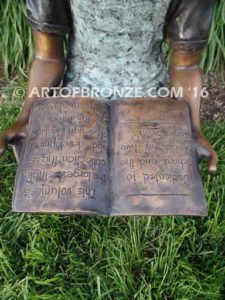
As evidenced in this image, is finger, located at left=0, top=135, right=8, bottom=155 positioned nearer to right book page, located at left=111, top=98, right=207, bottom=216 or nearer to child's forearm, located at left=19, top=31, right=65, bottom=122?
child's forearm, located at left=19, top=31, right=65, bottom=122

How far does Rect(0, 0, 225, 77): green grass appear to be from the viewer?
292 centimetres

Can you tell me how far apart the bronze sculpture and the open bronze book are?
0.11m

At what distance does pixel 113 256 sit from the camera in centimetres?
192

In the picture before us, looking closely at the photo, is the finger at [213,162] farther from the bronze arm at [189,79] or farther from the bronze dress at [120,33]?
the bronze dress at [120,33]

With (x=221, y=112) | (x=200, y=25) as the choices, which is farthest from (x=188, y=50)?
(x=221, y=112)

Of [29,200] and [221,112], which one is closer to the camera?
[29,200]

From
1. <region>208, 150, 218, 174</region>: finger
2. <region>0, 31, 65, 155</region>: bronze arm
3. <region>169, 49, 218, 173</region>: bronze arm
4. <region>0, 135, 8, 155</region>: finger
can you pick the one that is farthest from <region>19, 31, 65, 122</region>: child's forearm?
<region>208, 150, 218, 174</region>: finger

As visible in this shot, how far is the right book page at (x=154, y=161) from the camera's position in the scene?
1273 mm

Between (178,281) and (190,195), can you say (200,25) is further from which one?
(178,281)

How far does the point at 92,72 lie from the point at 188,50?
0.30 meters

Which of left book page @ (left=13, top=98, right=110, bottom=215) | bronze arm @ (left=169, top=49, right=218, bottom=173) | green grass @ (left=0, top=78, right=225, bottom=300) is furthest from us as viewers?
green grass @ (left=0, top=78, right=225, bottom=300)

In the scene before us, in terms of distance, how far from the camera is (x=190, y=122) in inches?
59.3

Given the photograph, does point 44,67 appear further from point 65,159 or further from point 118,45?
point 65,159

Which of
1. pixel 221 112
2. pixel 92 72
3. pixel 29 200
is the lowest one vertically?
pixel 221 112
